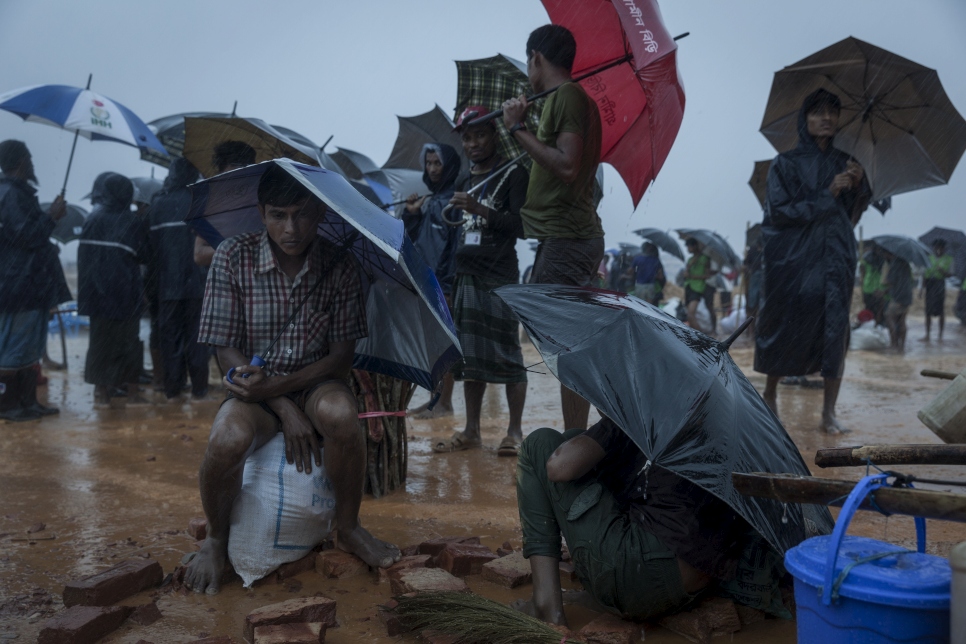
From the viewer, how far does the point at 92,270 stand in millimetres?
7461

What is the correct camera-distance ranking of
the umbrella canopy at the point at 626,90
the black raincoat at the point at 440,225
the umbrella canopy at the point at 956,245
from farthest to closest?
the umbrella canopy at the point at 956,245 < the black raincoat at the point at 440,225 < the umbrella canopy at the point at 626,90

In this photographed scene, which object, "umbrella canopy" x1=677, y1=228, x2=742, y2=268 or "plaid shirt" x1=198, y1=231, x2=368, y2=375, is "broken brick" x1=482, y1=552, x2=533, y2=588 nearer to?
"plaid shirt" x1=198, y1=231, x2=368, y2=375

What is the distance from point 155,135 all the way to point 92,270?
57.0 inches

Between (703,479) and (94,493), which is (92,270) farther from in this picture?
(703,479)

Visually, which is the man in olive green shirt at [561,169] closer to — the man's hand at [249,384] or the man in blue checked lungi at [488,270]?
the man in blue checked lungi at [488,270]

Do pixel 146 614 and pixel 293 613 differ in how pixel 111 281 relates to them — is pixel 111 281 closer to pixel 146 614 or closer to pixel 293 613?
pixel 146 614

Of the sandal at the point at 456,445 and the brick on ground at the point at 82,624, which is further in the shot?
the sandal at the point at 456,445

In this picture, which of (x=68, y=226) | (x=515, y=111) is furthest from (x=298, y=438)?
(x=68, y=226)

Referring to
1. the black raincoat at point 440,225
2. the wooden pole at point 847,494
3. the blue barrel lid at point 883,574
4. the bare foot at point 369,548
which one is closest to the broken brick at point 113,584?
the bare foot at point 369,548

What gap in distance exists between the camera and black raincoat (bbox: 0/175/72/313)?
6883 millimetres

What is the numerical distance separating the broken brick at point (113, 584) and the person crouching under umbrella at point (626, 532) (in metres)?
1.50

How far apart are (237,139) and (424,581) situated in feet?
14.0

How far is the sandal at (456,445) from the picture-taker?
18.3 ft

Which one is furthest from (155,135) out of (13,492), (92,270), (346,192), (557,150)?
(346,192)
